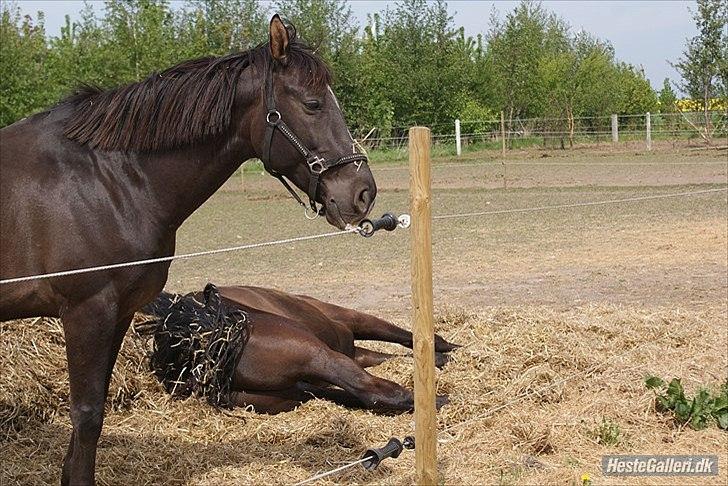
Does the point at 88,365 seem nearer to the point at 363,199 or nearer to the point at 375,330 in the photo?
the point at 363,199

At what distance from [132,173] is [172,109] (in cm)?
32

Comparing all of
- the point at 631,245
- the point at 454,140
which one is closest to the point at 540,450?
the point at 631,245

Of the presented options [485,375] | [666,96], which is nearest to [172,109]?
[485,375]

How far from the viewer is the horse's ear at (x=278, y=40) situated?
3.41 meters

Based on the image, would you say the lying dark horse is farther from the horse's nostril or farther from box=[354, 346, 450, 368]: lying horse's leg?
the horse's nostril

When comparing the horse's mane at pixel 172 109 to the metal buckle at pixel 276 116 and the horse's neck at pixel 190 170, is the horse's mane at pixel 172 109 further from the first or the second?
the metal buckle at pixel 276 116

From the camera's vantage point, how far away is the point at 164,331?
5020mm

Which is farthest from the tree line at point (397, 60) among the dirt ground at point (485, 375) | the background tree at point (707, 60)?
the dirt ground at point (485, 375)

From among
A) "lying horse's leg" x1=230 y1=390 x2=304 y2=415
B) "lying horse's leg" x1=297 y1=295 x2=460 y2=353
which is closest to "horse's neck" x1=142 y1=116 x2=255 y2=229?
"lying horse's leg" x1=230 y1=390 x2=304 y2=415

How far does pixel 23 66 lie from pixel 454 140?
17330mm

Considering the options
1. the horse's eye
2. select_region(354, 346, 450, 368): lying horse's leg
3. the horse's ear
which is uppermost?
the horse's ear

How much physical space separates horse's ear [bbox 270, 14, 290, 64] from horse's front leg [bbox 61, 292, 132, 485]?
1.19 m

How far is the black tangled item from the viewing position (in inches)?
192

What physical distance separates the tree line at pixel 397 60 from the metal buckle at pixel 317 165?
2423cm
